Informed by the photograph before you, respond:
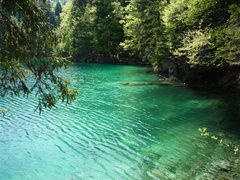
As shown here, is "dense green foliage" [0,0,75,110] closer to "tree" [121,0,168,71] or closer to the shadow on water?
the shadow on water

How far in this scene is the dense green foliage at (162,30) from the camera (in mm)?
22641

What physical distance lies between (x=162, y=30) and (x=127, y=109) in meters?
17.1

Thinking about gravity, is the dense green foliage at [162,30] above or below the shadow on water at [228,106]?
above

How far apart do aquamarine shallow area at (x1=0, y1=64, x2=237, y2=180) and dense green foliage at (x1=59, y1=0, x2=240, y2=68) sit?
4.29 meters

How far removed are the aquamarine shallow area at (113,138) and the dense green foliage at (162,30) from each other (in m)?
4.29

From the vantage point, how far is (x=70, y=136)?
1925cm

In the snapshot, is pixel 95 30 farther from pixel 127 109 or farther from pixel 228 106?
pixel 228 106

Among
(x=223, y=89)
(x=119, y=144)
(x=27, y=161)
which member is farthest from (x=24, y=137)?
(x=223, y=89)

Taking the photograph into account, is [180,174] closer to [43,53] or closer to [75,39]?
[43,53]

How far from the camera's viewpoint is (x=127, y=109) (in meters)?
26.3

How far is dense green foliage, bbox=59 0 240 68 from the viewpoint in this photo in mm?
22641

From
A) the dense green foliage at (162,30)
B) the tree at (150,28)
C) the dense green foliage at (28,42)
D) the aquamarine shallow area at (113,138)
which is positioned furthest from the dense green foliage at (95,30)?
the dense green foliage at (28,42)

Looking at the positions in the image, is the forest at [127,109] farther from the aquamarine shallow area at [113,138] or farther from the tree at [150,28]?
the tree at [150,28]

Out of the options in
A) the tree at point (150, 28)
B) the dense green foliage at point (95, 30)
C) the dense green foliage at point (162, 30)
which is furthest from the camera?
the dense green foliage at point (95, 30)
